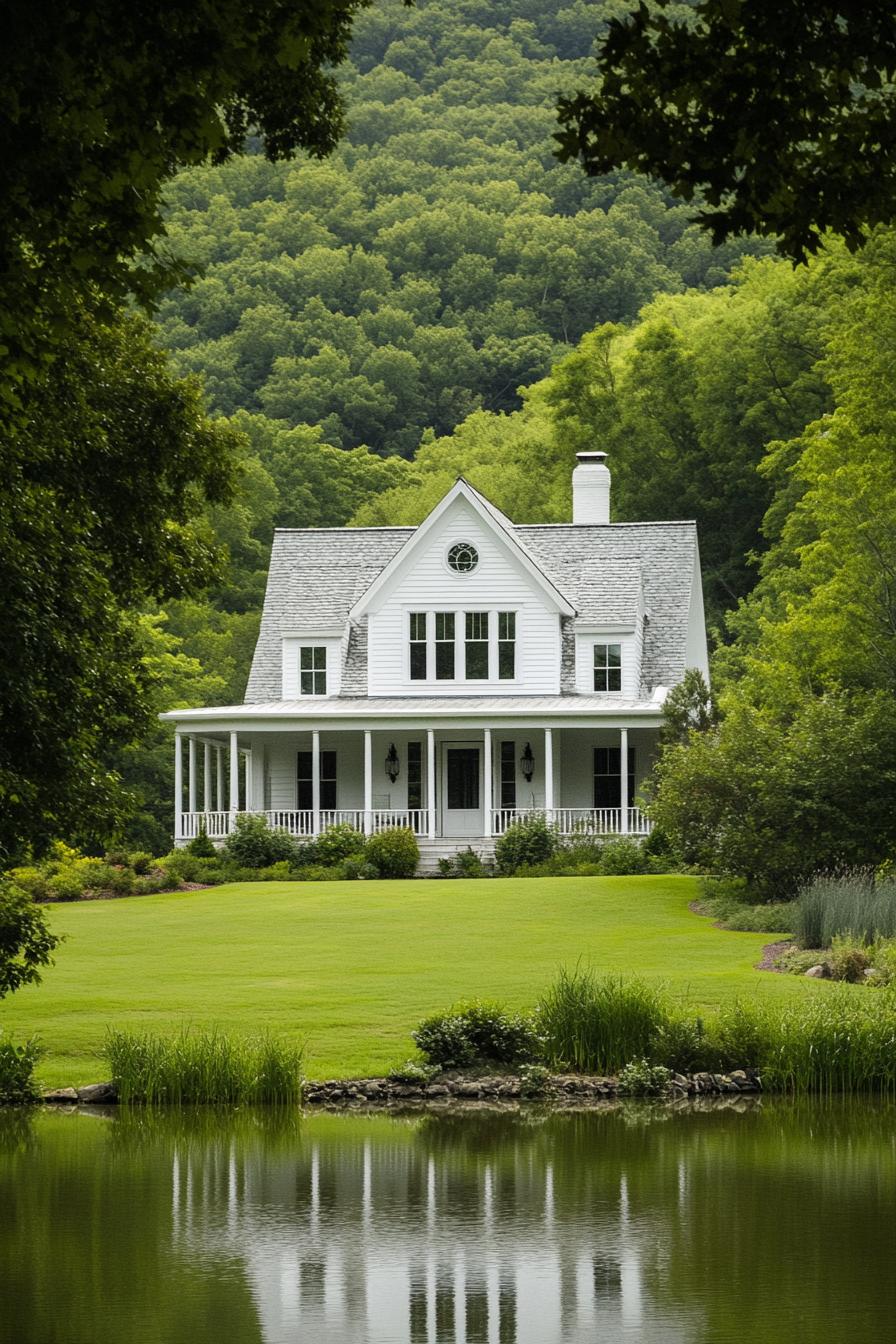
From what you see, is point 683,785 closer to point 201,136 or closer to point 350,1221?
point 350,1221

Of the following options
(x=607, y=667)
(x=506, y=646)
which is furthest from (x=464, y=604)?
(x=607, y=667)

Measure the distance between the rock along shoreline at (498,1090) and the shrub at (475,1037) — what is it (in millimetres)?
316

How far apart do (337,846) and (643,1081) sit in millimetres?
21711

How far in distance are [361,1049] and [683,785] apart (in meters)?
13.5

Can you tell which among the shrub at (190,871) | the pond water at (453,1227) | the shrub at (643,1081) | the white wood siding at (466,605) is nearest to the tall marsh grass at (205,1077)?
the pond water at (453,1227)

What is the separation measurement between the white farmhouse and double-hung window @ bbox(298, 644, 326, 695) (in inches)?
1.3

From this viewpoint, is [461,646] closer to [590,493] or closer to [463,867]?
[463,867]

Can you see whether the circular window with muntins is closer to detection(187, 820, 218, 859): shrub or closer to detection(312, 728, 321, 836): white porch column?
detection(312, 728, 321, 836): white porch column

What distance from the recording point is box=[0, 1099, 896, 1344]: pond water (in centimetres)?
1112

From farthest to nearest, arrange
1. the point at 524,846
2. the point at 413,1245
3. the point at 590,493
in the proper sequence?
1. the point at 590,493
2. the point at 524,846
3. the point at 413,1245

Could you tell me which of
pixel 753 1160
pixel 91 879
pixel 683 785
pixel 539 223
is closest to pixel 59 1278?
pixel 753 1160

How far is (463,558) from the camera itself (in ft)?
149

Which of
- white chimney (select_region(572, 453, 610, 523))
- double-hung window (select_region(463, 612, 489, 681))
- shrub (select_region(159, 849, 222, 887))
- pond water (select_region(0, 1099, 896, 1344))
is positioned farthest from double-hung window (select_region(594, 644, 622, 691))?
pond water (select_region(0, 1099, 896, 1344))

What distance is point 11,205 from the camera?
8.77m
